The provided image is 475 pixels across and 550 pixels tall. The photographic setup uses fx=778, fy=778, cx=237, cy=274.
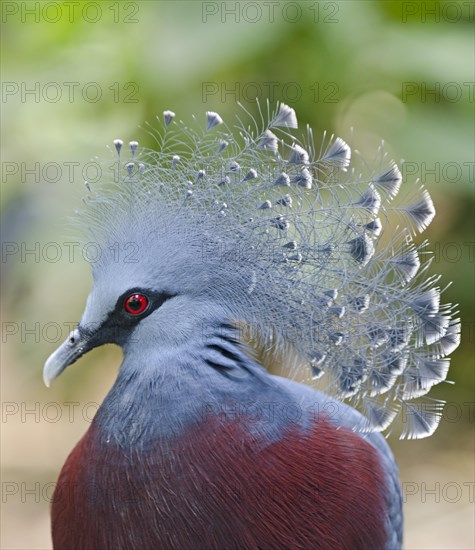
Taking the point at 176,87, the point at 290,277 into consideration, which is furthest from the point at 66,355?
the point at 176,87

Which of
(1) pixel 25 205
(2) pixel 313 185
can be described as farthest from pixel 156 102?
(2) pixel 313 185

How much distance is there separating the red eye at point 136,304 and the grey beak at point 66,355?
0.44 ft

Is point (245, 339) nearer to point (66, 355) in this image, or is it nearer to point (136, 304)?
point (136, 304)

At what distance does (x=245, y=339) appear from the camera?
183 centimetres

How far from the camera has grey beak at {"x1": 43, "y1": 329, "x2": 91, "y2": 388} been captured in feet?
5.86

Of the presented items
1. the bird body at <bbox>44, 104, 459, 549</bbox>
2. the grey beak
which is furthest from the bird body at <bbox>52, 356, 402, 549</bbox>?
the grey beak

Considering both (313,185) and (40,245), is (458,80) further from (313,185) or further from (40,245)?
(40,245)

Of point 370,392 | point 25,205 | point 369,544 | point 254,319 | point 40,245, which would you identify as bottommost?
point 369,544

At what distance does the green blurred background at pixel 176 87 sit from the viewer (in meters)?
2.76

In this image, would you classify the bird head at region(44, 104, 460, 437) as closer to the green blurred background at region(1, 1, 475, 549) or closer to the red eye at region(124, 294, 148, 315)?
the red eye at region(124, 294, 148, 315)

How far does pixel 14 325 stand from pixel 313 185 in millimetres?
1707

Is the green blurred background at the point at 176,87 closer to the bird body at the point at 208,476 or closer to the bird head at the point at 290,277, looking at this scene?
the bird head at the point at 290,277

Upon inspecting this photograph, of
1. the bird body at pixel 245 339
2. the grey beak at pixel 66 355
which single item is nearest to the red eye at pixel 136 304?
the bird body at pixel 245 339

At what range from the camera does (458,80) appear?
9.68ft
